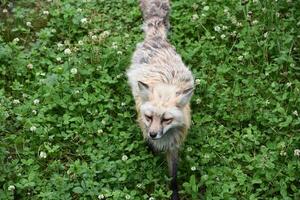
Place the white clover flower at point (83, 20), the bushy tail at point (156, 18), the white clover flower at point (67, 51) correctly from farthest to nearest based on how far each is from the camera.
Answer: the white clover flower at point (83, 20) → the white clover flower at point (67, 51) → the bushy tail at point (156, 18)

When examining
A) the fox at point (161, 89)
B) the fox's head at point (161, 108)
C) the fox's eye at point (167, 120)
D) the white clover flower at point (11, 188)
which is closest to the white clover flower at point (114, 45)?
the fox at point (161, 89)

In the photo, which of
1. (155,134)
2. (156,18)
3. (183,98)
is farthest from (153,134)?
(156,18)

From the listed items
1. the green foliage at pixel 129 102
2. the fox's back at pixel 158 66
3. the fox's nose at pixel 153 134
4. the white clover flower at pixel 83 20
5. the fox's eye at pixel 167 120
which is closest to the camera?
the fox's nose at pixel 153 134

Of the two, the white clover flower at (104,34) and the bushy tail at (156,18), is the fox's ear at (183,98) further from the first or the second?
the white clover flower at (104,34)

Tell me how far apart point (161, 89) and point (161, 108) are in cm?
35

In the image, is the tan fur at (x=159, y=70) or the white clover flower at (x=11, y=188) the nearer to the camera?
the white clover flower at (x=11, y=188)

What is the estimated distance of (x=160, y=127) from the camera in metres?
6.07

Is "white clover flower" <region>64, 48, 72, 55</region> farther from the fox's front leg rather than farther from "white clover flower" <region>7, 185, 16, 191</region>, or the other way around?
"white clover flower" <region>7, 185, 16, 191</region>

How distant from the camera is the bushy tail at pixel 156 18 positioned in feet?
26.1

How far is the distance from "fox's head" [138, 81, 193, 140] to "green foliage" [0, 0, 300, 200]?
2.23ft

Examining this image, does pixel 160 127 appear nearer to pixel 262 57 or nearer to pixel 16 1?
pixel 262 57

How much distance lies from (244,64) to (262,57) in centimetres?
29

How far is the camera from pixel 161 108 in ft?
20.0

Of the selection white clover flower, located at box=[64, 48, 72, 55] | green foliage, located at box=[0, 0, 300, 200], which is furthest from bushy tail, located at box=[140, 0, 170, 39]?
white clover flower, located at box=[64, 48, 72, 55]
